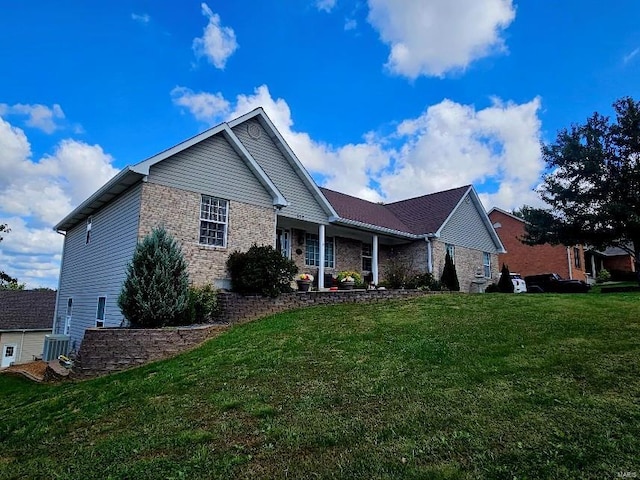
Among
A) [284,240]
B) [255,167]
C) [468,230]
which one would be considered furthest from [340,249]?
[468,230]

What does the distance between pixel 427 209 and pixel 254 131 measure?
12.1 metres

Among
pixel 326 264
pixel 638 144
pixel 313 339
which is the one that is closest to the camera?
pixel 313 339

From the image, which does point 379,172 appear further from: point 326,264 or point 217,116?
point 217,116

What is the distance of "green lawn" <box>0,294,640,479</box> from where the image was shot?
12.1ft

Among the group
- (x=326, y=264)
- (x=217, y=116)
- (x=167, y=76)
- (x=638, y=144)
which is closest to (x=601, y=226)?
(x=638, y=144)

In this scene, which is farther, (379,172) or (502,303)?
(379,172)

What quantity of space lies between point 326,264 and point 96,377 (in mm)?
12044

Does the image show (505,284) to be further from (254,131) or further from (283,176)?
(254,131)

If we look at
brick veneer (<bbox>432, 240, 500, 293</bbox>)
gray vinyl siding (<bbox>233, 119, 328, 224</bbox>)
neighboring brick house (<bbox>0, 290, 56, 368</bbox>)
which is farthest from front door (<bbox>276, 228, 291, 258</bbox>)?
neighboring brick house (<bbox>0, 290, 56, 368</bbox>)

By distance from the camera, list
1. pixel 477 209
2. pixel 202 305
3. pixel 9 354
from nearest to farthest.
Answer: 1. pixel 202 305
2. pixel 477 209
3. pixel 9 354

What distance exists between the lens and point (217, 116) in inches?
647

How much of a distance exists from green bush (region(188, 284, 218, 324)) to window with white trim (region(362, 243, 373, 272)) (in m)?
10.4

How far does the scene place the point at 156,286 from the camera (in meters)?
10.1

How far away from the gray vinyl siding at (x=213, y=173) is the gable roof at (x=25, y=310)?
2460cm
